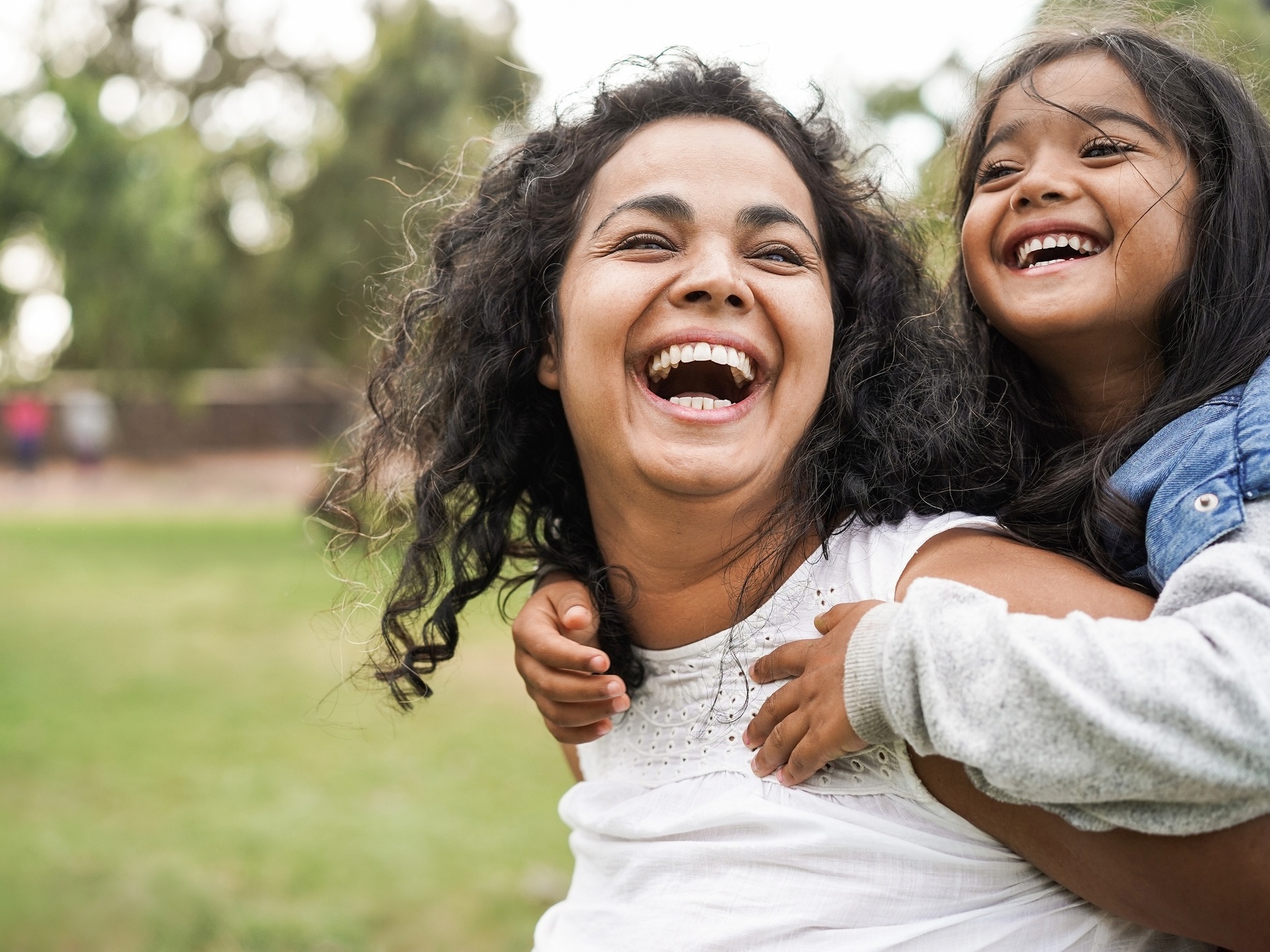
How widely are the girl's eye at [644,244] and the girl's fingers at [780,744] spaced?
81 cm

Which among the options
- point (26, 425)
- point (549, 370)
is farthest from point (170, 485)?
point (549, 370)

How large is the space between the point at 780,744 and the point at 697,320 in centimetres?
68

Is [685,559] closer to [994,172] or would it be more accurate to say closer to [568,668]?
[568,668]

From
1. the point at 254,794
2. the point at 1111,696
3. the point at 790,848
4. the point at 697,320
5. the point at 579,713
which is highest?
the point at 697,320

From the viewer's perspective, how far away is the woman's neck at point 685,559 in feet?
6.69

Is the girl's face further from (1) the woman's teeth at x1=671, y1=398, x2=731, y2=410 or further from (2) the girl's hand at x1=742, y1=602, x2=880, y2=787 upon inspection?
(2) the girl's hand at x1=742, y1=602, x2=880, y2=787

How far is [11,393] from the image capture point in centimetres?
2506

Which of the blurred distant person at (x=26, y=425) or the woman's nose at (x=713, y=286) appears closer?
the woman's nose at (x=713, y=286)

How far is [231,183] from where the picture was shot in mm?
17766

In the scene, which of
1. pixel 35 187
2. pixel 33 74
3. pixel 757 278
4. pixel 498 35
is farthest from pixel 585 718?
pixel 498 35

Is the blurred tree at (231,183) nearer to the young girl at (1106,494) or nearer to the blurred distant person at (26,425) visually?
the blurred distant person at (26,425)

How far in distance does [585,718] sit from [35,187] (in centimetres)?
916

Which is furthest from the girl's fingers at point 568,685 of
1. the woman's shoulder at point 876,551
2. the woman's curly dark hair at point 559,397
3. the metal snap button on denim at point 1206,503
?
the metal snap button on denim at point 1206,503

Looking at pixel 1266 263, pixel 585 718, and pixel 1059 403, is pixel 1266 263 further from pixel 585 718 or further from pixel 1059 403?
pixel 585 718
